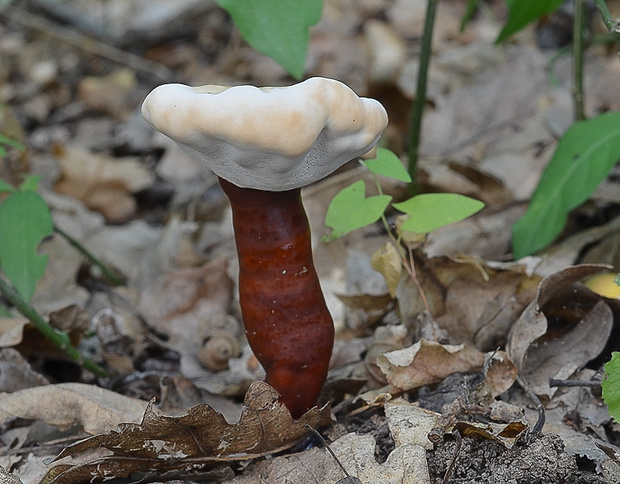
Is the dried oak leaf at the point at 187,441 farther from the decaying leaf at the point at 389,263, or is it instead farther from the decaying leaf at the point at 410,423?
the decaying leaf at the point at 389,263

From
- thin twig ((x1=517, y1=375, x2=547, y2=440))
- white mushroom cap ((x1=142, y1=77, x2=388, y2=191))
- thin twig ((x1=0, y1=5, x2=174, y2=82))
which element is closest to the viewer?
white mushroom cap ((x1=142, y1=77, x2=388, y2=191))

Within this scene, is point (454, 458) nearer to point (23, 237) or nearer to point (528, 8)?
point (23, 237)

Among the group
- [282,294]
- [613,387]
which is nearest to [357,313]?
[282,294]

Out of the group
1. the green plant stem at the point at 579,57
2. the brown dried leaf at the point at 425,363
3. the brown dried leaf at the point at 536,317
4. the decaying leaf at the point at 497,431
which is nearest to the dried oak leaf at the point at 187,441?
the brown dried leaf at the point at 425,363

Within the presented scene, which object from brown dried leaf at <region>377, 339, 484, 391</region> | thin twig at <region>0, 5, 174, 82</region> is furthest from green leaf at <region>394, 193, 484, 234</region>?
thin twig at <region>0, 5, 174, 82</region>

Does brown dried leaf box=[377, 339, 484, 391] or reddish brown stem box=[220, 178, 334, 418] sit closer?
reddish brown stem box=[220, 178, 334, 418]

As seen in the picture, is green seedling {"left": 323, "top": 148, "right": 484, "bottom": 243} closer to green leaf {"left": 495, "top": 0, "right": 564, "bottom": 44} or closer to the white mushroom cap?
the white mushroom cap

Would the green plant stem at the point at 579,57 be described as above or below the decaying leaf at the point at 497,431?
above
